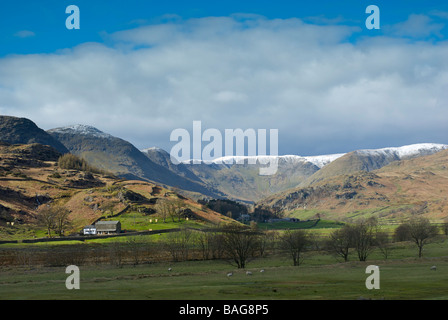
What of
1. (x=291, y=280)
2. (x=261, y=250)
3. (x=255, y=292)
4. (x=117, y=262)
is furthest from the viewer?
(x=261, y=250)

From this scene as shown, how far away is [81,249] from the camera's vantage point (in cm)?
14412
